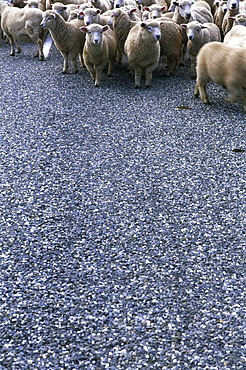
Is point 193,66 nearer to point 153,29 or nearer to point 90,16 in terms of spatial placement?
point 153,29

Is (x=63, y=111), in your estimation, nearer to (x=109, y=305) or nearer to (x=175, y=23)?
(x=175, y=23)

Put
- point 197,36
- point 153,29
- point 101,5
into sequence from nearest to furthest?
point 153,29 → point 197,36 → point 101,5

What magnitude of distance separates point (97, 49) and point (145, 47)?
769 mm

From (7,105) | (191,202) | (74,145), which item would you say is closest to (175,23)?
(7,105)

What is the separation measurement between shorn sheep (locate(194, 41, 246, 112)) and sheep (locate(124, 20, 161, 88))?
998 mm

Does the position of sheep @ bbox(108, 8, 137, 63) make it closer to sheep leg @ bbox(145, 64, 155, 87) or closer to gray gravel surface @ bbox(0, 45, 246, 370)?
sheep leg @ bbox(145, 64, 155, 87)

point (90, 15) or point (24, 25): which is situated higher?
point (90, 15)

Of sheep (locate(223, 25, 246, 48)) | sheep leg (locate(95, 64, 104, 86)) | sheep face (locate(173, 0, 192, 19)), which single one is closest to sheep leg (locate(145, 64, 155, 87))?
sheep leg (locate(95, 64, 104, 86))

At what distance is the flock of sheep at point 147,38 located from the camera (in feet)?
22.4

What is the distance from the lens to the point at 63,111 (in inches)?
270

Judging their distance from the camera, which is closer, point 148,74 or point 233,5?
point 148,74

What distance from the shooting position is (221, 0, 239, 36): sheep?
9742 mm

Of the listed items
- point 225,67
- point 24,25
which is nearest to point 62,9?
point 24,25

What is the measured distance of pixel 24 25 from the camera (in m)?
9.82
